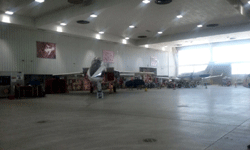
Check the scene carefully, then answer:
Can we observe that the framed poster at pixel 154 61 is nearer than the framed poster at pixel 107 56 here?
No

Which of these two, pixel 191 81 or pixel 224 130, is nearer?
pixel 224 130

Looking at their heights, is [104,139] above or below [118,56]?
below

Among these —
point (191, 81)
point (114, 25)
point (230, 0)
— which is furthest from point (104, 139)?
point (191, 81)

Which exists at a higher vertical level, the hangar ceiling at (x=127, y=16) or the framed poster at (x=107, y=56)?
the hangar ceiling at (x=127, y=16)

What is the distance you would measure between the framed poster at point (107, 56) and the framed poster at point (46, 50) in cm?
706

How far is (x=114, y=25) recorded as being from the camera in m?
21.5

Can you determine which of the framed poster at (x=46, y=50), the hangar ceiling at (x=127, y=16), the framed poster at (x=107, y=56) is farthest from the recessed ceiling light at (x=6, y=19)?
the framed poster at (x=107, y=56)

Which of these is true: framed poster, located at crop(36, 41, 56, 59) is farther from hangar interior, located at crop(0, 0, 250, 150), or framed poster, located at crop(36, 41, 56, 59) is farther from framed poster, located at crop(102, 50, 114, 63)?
framed poster, located at crop(102, 50, 114, 63)

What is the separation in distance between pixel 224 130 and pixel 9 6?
17.1 metres

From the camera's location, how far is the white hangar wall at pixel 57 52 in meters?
17.5

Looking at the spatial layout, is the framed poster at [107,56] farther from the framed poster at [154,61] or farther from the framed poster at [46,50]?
the framed poster at [154,61]

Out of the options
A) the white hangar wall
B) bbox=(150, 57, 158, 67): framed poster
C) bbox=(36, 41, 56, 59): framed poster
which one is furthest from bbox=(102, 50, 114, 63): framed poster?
bbox=(150, 57, 158, 67): framed poster

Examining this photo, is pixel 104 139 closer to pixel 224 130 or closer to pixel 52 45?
pixel 224 130

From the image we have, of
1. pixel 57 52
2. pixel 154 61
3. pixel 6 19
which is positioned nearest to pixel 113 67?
pixel 57 52
